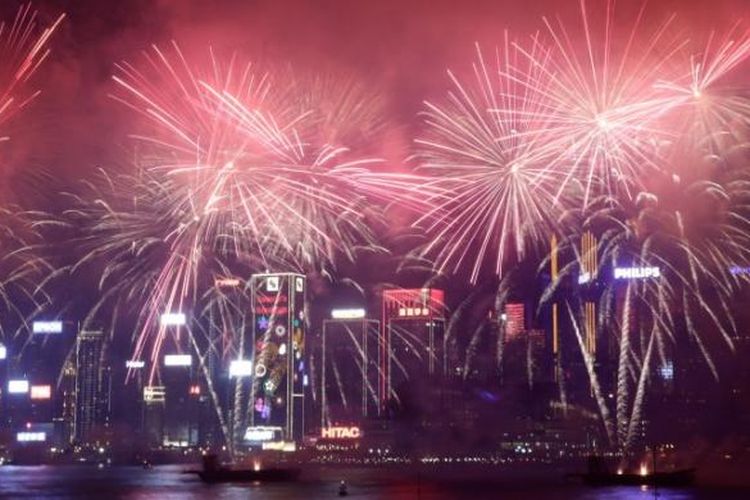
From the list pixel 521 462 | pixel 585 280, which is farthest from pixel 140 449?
pixel 585 280

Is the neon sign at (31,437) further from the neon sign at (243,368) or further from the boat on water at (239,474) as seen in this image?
the boat on water at (239,474)

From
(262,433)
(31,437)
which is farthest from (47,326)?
(262,433)

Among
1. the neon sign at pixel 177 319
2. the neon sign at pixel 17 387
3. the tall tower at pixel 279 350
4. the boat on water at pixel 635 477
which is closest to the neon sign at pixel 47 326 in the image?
the neon sign at pixel 17 387

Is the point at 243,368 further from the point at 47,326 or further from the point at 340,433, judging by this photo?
the point at 47,326

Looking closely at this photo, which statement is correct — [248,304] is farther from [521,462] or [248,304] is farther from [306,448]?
[521,462]

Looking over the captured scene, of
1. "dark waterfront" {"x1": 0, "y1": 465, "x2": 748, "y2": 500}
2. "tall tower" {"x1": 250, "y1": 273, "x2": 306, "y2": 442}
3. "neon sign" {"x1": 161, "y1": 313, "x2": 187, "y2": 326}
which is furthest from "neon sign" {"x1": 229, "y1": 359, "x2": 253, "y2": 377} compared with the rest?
"dark waterfront" {"x1": 0, "y1": 465, "x2": 748, "y2": 500}
